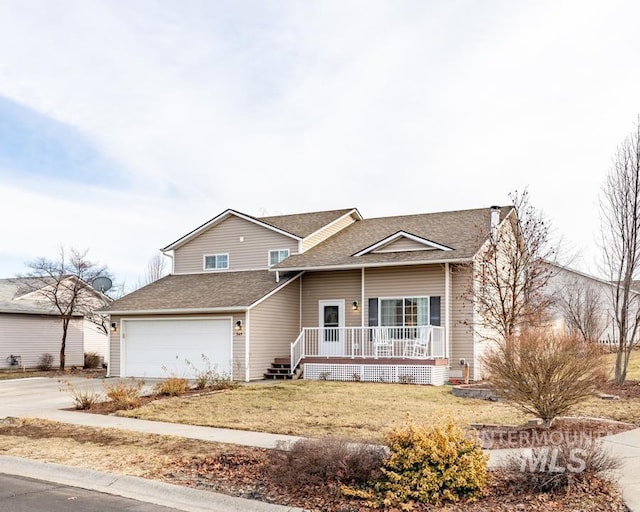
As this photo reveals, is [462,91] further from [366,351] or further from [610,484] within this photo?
[610,484]

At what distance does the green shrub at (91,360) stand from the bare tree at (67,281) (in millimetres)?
3296

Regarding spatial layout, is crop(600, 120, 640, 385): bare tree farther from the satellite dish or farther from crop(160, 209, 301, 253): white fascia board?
the satellite dish

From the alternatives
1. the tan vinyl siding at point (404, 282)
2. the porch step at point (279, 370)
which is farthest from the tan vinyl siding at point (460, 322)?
the porch step at point (279, 370)

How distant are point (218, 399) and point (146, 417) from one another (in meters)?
2.76

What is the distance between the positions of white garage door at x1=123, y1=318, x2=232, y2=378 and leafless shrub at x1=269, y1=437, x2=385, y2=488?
14.1 metres

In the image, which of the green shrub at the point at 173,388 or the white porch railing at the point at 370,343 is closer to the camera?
the green shrub at the point at 173,388

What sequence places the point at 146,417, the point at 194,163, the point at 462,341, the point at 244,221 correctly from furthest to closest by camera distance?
1. the point at 244,221
2. the point at 194,163
3. the point at 462,341
4. the point at 146,417

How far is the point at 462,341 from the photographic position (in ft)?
67.7

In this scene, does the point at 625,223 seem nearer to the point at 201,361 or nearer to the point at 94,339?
the point at 201,361

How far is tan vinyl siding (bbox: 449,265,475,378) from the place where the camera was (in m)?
20.4

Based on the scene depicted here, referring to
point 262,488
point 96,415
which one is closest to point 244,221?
point 96,415

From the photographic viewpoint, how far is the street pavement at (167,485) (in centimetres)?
684

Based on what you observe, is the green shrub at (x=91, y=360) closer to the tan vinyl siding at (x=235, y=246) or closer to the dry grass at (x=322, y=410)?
the tan vinyl siding at (x=235, y=246)

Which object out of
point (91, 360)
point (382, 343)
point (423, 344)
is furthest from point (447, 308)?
point (91, 360)
